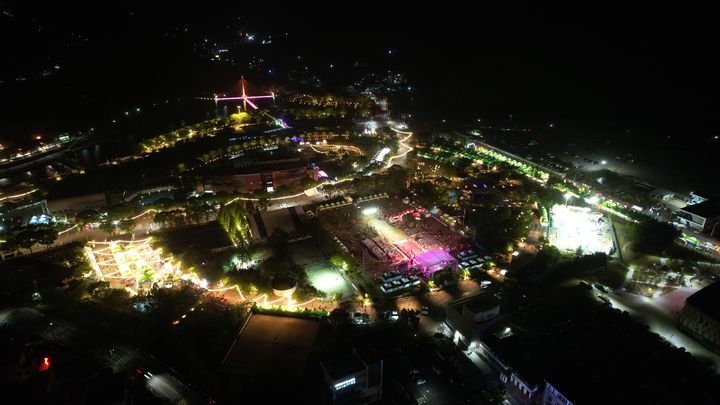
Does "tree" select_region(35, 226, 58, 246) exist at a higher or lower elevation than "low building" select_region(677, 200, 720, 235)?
lower

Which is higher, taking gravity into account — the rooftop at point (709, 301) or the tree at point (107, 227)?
the rooftop at point (709, 301)

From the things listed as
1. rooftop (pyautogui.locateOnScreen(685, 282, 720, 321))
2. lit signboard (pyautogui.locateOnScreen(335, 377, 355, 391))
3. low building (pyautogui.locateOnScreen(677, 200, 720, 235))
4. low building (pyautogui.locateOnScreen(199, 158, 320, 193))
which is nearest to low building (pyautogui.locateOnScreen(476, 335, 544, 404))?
lit signboard (pyautogui.locateOnScreen(335, 377, 355, 391))

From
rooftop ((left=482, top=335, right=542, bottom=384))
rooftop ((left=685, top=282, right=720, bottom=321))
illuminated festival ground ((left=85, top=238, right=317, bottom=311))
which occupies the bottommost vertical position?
illuminated festival ground ((left=85, top=238, right=317, bottom=311))

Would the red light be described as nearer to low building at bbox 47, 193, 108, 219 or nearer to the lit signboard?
the lit signboard

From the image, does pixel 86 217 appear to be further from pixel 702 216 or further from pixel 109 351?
pixel 702 216

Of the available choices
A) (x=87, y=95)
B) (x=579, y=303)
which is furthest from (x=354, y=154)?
(x=87, y=95)

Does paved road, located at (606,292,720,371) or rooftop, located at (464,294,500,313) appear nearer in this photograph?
rooftop, located at (464,294,500,313)

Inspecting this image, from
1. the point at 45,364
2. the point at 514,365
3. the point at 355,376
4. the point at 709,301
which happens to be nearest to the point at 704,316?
the point at 709,301

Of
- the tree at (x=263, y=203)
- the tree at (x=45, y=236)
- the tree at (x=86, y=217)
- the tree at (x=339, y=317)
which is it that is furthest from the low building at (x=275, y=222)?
the tree at (x=45, y=236)

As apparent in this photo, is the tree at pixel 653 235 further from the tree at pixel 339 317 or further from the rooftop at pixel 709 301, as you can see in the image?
the tree at pixel 339 317
